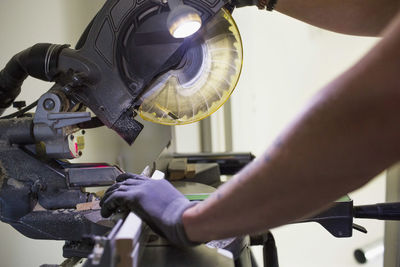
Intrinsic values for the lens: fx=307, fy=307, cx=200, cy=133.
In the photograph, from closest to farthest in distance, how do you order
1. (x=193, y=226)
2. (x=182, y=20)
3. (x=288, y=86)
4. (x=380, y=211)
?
(x=193, y=226)
(x=182, y=20)
(x=380, y=211)
(x=288, y=86)

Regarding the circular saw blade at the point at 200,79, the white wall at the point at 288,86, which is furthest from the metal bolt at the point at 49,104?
the white wall at the point at 288,86

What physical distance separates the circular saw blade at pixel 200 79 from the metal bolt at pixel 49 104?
185 millimetres

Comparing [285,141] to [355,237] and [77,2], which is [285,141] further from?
[355,237]

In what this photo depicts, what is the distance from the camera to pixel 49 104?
1.99 ft

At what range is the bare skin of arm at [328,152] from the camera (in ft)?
1.14

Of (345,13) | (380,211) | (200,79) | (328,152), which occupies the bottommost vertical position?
(380,211)

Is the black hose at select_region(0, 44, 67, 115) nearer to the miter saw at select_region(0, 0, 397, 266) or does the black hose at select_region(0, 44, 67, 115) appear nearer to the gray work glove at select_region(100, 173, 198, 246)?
the miter saw at select_region(0, 0, 397, 266)

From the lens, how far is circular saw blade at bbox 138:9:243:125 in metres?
0.70

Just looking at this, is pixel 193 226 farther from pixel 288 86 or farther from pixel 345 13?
pixel 288 86

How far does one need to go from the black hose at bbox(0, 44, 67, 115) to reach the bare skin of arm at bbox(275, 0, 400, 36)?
558mm

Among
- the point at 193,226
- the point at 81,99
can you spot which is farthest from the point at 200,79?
the point at 193,226

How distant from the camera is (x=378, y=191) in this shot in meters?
1.96

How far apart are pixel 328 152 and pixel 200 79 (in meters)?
0.44

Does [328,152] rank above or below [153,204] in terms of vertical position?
above
